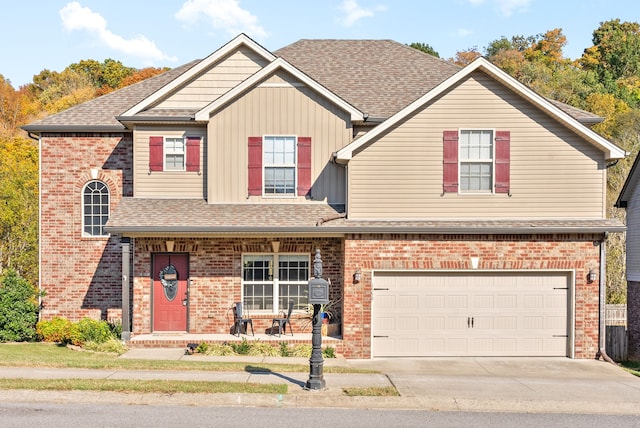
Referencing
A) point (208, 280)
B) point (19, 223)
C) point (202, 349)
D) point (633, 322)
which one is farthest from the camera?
point (19, 223)

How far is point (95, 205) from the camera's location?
1981 centimetres

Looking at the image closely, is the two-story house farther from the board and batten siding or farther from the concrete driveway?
the board and batten siding

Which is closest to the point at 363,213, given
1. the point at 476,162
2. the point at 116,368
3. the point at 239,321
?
the point at 476,162

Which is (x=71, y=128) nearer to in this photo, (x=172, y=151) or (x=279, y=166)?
(x=172, y=151)

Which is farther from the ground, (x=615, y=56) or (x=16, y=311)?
(x=615, y=56)

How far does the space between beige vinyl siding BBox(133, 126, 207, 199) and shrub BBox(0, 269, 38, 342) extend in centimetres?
469

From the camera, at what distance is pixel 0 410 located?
405 inches

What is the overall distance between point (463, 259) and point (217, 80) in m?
8.86

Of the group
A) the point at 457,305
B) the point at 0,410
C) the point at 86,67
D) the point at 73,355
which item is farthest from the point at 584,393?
the point at 86,67

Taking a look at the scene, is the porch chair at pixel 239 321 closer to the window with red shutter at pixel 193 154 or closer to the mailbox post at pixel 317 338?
the window with red shutter at pixel 193 154

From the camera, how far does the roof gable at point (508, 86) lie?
16078 mm

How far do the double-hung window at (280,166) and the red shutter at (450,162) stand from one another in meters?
4.22

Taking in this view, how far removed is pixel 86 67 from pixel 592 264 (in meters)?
65.9

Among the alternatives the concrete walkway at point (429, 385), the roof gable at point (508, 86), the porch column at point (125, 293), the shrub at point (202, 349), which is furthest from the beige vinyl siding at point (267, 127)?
the concrete walkway at point (429, 385)
